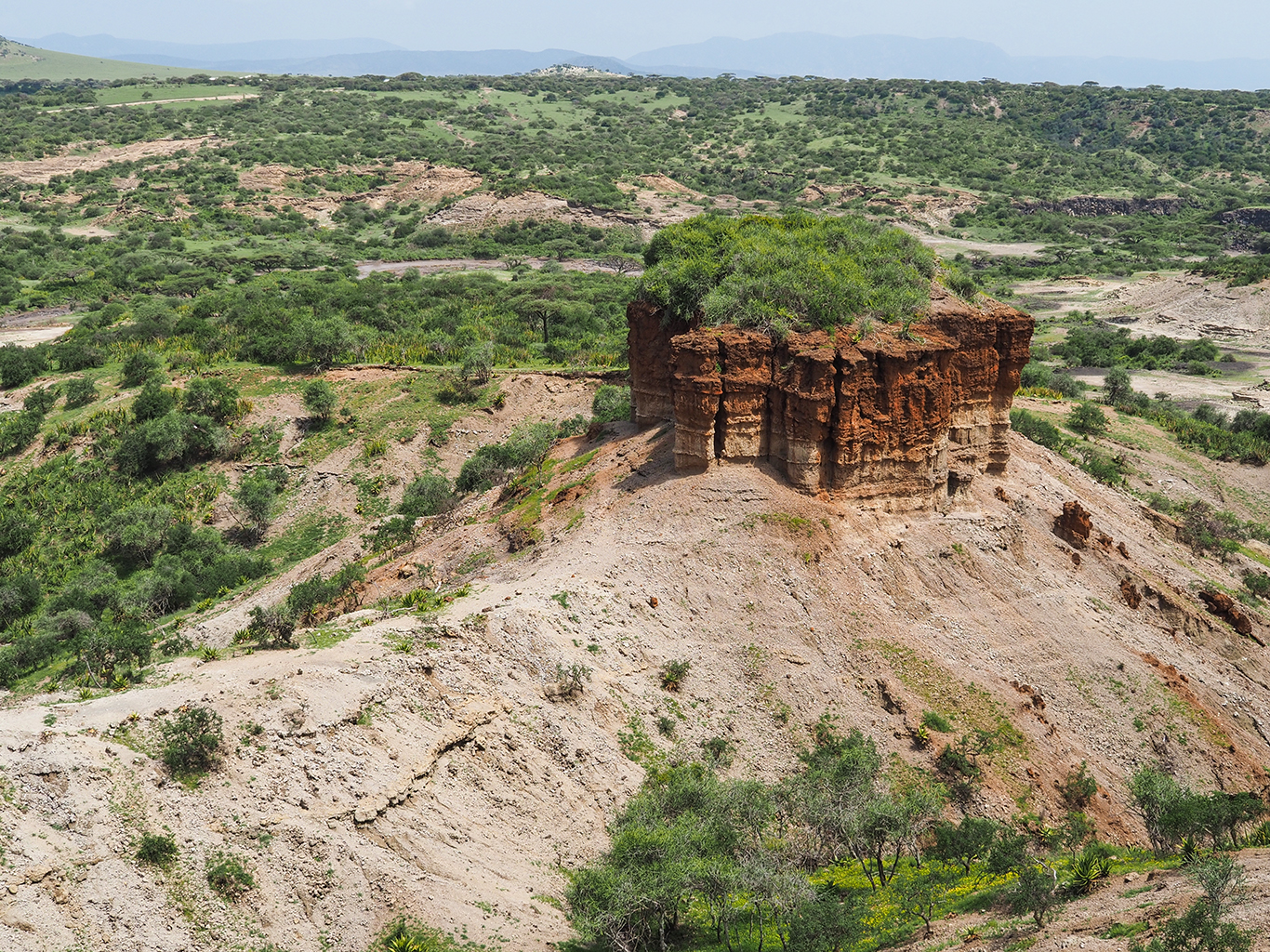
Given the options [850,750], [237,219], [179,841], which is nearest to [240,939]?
[179,841]

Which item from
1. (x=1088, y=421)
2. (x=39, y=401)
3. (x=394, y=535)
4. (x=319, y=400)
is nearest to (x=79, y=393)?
(x=39, y=401)

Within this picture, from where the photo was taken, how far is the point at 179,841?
16.8 meters

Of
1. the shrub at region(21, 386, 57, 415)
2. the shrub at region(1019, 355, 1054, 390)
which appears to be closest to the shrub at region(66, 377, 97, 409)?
the shrub at region(21, 386, 57, 415)

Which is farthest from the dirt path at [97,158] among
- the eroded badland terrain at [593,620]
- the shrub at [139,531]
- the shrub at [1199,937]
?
the shrub at [1199,937]

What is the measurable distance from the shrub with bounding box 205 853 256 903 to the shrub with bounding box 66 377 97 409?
4648 centimetres

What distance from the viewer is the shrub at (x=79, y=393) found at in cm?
5425

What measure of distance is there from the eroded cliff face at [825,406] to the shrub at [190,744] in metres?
15.8

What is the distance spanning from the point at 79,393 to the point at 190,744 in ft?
148

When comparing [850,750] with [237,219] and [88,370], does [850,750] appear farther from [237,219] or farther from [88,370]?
[237,219]

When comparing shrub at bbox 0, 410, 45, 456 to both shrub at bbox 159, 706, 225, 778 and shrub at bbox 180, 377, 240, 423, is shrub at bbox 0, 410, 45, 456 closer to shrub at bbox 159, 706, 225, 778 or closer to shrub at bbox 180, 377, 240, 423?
shrub at bbox 180, 377, 240, 423

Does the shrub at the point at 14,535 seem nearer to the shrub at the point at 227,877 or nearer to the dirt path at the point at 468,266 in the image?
the shrub at the point at 227,877

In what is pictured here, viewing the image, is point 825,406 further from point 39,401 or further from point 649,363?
point 39,401

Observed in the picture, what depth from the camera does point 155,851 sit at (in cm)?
1625

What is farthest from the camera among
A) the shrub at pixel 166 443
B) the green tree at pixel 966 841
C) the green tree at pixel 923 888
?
the shrub at pixel 166 443
